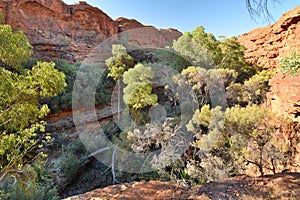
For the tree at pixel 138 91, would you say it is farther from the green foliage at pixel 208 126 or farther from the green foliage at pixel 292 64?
the green foliage at pixel 292 64

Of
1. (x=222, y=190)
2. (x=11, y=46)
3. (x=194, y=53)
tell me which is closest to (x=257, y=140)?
(x=222, y=190)

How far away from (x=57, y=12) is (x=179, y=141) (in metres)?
14.9

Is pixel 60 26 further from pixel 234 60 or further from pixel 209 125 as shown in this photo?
pixel 209 125

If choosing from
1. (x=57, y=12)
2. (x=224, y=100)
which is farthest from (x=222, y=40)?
(x=57, y=12)

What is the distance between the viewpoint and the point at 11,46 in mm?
2355

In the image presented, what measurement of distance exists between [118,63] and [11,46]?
7.61 meters

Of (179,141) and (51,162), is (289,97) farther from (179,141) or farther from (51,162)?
(51,162)

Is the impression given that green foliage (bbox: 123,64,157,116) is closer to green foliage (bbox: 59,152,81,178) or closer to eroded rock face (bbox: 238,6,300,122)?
green foliage (bbox: 59,152,81,178)

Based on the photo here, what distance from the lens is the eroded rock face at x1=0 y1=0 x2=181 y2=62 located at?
42.2ft

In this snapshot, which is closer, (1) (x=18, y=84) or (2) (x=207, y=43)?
(1) (x=18, y=84)

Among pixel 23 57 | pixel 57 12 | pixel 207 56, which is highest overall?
pixel 57 12

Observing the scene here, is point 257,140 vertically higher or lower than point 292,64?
lower

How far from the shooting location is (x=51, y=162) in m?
6.68

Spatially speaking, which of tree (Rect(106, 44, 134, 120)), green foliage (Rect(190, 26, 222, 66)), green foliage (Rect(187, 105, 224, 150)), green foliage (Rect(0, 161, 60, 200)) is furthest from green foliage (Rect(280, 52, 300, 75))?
green foliage (Rect(190, 26, 222, 66))
